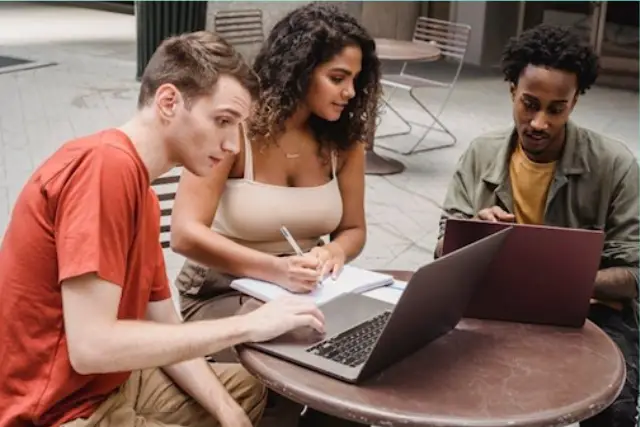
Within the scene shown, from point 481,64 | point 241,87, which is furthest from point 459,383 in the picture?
point 481,64

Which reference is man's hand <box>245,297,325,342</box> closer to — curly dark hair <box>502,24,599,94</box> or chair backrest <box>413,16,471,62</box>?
curly dark hair <box>502,24,599,94</box>

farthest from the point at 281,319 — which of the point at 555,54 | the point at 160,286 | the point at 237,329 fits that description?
the point at 555,54

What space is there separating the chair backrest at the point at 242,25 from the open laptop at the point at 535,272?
4664mm

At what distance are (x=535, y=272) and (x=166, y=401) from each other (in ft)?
2.64

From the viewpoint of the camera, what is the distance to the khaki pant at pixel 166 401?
1774 mm

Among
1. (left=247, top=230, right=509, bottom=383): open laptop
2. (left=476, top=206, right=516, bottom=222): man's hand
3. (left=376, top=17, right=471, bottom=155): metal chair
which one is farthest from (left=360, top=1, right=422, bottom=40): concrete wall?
(left=247, top=230, right=509, bottom=383): open laptop

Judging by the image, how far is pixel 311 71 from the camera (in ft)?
7.75

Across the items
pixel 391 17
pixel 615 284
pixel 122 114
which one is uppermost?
pixel 615 284

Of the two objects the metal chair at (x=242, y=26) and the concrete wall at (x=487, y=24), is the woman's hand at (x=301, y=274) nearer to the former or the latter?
the metal chair at (x=242, y=26)

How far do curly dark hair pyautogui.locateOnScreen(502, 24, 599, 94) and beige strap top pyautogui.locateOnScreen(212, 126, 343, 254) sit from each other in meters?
0.60

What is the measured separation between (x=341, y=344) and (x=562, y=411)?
424 mm

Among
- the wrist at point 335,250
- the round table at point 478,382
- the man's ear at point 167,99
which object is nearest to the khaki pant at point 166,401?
the round table at point 478,382

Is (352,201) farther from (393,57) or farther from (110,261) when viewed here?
(393,57)

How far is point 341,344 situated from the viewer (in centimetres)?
176
